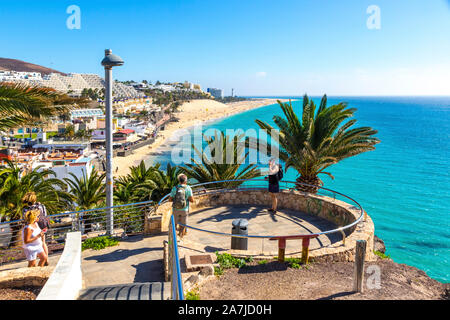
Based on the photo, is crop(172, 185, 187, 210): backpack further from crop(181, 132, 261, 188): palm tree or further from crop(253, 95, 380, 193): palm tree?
crop(253, 95, 380, 193): palm tree

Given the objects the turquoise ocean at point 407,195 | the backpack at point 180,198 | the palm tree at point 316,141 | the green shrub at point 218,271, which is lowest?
the turquoise ocean at point 407,195

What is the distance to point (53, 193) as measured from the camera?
13055mm

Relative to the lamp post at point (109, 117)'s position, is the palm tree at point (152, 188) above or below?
below

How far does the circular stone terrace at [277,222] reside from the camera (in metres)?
7.07

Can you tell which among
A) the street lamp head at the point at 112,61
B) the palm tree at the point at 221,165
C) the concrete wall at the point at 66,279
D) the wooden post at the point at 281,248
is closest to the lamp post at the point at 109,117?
the street lamp head at the point at 112,61

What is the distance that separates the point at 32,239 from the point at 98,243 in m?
2.12

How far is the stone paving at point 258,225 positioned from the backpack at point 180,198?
1.07 metres

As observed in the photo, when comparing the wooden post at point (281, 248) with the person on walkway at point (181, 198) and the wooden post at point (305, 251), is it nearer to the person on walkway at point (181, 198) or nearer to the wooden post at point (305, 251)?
the wooden post at point (305, 251)

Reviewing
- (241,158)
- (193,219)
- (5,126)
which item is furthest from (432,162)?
(5,126)

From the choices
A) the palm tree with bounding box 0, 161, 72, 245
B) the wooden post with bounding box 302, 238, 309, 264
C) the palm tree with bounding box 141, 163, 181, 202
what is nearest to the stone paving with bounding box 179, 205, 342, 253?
the wooden post with bounding box 302, 238, 309, 264

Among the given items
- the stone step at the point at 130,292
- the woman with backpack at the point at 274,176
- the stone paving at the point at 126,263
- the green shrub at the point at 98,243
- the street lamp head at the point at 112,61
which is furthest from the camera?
the woman with backpack at the point at 274,176

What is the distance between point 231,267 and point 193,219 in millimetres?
3866
